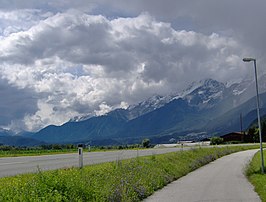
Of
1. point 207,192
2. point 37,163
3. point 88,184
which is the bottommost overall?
point 207,192

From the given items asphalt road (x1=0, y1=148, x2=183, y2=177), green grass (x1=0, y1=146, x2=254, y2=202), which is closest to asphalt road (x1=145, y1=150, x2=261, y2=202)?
green grass (x1=0, y1=146, x2=254, y2=202)

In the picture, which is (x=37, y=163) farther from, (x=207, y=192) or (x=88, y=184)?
(x=88, y=184)

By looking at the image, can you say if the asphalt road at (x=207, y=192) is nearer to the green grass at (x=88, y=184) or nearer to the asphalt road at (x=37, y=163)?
the green grass at (x=88, y=184)

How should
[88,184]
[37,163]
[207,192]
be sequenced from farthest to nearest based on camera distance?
1. [37,163]
2. [207,192]
3. [88,184]

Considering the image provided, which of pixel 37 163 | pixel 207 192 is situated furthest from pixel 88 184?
pixel 37 163

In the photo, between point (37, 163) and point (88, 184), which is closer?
point (88, 184)

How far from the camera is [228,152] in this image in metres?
57.0

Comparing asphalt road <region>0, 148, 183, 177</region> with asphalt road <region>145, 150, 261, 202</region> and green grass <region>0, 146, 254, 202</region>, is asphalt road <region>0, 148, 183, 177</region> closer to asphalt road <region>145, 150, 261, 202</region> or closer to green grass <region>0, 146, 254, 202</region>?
green grass <region>0, 146, 254, 202</region>

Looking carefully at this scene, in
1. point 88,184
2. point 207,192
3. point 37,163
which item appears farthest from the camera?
point 37,163

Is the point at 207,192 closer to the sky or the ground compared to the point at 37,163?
closer to the ground

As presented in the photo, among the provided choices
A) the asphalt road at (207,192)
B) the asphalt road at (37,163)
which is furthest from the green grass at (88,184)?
the asphalt road at (37,163)

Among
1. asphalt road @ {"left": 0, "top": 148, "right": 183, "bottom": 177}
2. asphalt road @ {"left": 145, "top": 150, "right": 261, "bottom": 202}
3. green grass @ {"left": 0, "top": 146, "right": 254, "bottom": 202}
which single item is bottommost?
asphalt road @ {"left": 145, "top": 150, "right": 261, "bottom": 202}

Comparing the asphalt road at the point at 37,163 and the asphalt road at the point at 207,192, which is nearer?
the asphalt road at the point at 207,192

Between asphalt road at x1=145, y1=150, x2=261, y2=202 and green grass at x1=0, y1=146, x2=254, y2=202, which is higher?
green grass at x1=0, y1=146, x2=254, y2=202
